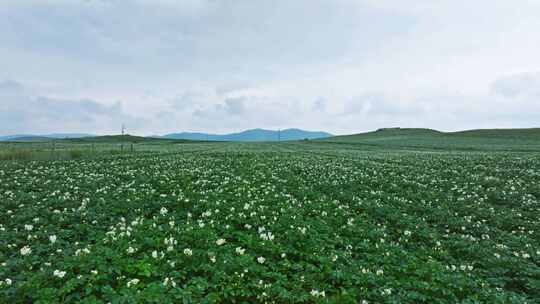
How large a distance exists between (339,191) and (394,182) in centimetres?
403

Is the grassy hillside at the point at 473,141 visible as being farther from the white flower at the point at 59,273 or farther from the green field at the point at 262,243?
the white flower at the point at 59,273

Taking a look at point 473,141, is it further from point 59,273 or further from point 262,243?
point 59,273

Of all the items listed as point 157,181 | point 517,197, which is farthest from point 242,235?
point 517,197

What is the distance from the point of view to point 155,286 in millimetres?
4938

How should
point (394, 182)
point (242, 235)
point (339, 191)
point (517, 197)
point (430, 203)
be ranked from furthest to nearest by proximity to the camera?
point (394, 182), point (339, 191), point (517, 197), point (430, 203), point (242, 235)

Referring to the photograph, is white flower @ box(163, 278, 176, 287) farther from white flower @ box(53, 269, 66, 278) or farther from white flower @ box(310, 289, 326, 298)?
white flower @ box(310, 289, 326, 298)

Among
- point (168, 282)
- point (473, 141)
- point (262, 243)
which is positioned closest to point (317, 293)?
point (262, 243)

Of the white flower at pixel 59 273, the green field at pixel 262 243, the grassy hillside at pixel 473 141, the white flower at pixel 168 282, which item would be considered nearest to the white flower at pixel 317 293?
the green field at pixel 262 243

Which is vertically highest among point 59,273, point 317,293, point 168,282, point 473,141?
point 473,141

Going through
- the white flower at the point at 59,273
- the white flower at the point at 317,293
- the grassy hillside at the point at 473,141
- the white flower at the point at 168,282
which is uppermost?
the grassy hillside at the point at 473,141

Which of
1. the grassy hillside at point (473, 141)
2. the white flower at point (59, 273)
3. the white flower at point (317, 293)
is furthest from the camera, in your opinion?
the grassy hillside at point (473, 141)

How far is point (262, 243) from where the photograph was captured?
24.3 feet

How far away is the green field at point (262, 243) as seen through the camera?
5.43 metres

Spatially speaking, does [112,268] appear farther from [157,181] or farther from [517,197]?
[517,197]
